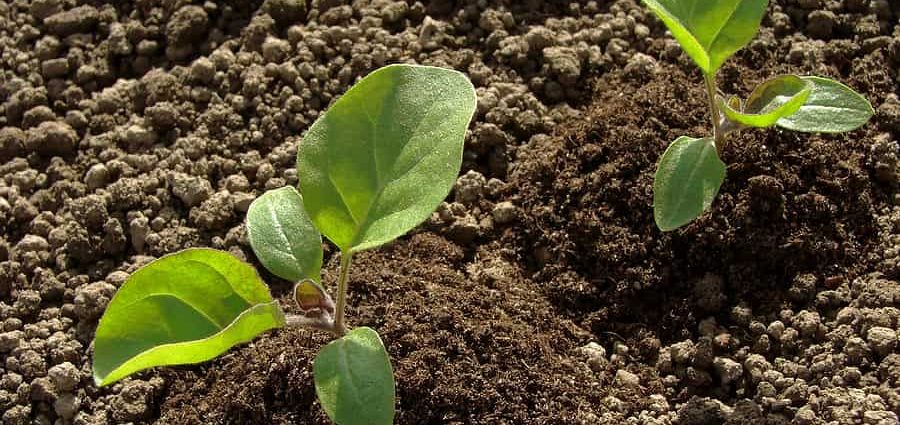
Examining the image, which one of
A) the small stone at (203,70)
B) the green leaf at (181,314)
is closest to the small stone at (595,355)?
the green leaf at (181,314)

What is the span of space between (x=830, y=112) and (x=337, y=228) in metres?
0.78

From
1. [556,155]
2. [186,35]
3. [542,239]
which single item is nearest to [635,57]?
[556,155]

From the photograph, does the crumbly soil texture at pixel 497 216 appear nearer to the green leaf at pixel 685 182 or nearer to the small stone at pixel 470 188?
the small stone at pixel 470 188

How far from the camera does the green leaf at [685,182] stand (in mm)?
1667

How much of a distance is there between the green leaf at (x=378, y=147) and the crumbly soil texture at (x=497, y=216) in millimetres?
263

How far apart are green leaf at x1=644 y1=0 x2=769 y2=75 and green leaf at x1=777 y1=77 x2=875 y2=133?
0.13m

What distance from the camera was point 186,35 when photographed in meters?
2.23

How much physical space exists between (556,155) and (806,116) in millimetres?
477

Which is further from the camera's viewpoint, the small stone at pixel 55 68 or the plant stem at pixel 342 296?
the small stone at pixel 55 68

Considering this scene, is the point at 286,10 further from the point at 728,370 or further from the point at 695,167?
the point at 728,370

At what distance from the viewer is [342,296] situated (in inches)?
64.3

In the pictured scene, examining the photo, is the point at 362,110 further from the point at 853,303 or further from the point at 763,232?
the point at 853,303

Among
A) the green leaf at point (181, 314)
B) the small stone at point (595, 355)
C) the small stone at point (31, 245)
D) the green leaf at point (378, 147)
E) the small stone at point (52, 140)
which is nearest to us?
the green leaf at point (181, 314)

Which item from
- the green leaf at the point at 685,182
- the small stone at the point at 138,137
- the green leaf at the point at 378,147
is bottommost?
the small stone at the point at 138,137
